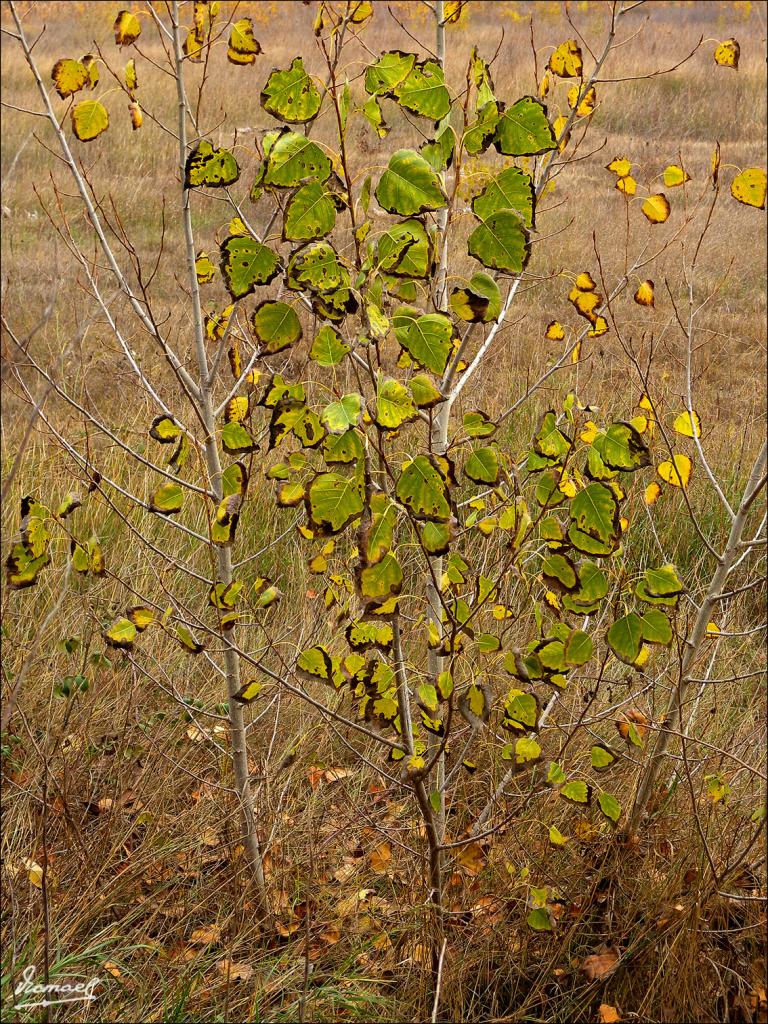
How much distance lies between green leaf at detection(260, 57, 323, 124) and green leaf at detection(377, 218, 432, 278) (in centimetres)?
19

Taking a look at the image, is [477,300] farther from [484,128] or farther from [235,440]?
[235,440]

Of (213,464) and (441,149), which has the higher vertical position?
(441,149)

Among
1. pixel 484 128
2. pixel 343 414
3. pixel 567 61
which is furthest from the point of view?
pixel 567 61

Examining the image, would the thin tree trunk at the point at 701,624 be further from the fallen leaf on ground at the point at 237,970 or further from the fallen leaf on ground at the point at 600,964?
the fallen leaf on ground at the point at 237,970

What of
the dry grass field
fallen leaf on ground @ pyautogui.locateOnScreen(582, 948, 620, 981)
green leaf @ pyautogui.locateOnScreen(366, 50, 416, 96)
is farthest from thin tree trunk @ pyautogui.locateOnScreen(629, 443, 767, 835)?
green leaf @ pyautogui.locateOnScreen(366, 50, 416, 96)

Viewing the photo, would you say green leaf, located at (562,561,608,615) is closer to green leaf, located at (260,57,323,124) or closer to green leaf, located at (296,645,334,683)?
green leaf, located at (296,645,334,683)

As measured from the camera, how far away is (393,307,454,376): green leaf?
1.15 metres

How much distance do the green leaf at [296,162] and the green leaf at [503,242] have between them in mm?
218

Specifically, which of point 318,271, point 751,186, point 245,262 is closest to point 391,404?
point 318,271

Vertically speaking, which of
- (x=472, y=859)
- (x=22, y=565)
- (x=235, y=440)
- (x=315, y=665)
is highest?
(x=235, y=440)

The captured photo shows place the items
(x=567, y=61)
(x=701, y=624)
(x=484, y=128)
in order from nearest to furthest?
(x=484, y=128) < (x=567, y=61) < (x=701, y=624)

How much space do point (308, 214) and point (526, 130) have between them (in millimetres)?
314

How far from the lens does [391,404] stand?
3.83 ft

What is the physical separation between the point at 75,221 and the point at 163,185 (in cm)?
101
